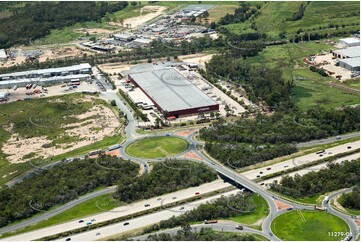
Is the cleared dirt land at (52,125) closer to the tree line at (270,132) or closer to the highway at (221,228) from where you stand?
the tree line at (270,132)

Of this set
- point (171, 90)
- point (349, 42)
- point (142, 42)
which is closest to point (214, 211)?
point (171, 90)

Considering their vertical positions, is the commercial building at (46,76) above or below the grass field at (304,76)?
above

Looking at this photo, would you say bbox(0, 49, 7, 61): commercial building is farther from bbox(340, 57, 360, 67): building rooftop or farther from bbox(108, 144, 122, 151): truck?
bbox(340, 57, 360, 67): building rooftop

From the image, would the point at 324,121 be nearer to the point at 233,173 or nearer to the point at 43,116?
the point at 233,173

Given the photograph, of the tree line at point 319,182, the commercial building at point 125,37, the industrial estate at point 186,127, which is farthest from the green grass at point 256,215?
the commercial building at point 125,37

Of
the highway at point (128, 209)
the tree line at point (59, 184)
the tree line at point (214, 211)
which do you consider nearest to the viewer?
the tree line at point (214, 211)
